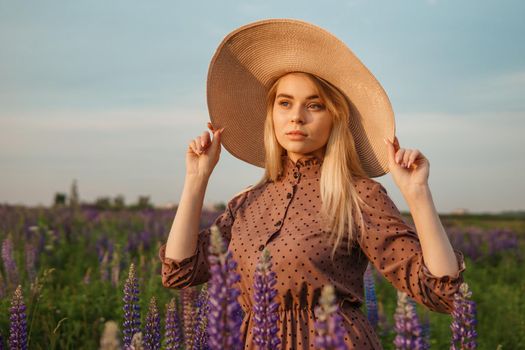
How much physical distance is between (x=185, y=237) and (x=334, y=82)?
49.1 inches

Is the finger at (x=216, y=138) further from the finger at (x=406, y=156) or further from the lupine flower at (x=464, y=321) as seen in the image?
the lupine flower at (x=464, y=321)

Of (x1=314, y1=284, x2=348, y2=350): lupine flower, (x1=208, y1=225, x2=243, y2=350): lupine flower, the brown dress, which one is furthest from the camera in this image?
the brown dress

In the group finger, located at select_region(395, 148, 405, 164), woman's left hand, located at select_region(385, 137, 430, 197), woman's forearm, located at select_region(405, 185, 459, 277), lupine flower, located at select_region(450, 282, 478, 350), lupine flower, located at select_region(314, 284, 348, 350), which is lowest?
lupine flower, located at select_region(450, 282, 478, 350)

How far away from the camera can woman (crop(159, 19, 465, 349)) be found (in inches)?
124

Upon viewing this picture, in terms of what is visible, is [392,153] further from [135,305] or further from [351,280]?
[135,305]

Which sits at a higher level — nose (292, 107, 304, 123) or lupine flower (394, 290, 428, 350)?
nose (292, 107, 304, 123)

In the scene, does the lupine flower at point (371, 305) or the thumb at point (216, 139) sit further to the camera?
the lupine flower at point (371, 305)

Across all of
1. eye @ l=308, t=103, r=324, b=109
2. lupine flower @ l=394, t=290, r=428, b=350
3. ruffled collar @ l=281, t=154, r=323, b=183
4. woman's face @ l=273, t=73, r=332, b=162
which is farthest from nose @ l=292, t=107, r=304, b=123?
lupine flower @ l=394, t=290, r=428, b=350

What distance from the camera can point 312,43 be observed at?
142 inches

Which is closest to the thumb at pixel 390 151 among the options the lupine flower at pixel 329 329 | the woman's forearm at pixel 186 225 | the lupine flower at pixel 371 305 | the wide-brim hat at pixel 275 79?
the wide-brim hat at pixel 275 79

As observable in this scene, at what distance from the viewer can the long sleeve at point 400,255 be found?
10.1 ft

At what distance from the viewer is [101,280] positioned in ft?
22.4

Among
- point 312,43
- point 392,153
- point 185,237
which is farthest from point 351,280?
point 312,43

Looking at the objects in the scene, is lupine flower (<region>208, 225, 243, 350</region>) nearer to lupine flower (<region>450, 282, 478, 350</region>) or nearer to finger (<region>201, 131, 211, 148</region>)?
lupine flower (<region>450, 282, 478, 350</region>)
